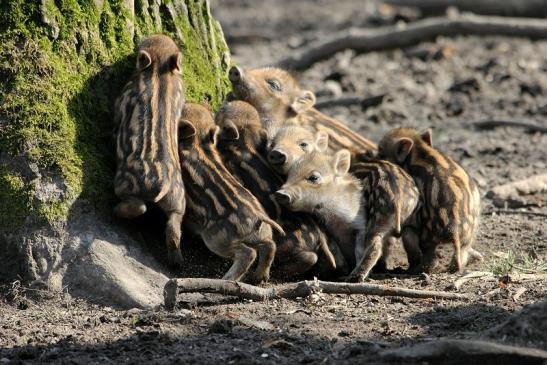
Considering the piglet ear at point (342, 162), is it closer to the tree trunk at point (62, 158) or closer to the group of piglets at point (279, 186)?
the group of piglets at point (279, 186)

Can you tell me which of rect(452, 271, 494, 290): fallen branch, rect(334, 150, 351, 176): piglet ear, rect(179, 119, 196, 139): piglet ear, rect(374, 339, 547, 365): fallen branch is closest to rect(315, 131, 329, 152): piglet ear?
rect(334, 150, 351, 176): piglet ear

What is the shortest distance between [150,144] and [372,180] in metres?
1.48

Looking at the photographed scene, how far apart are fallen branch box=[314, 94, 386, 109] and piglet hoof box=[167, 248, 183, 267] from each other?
532 centimetres

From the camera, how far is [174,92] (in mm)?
6051

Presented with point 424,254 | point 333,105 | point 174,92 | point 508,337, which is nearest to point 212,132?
point 174,92

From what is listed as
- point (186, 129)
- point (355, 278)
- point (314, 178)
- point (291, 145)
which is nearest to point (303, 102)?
point (291, 145)

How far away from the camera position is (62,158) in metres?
5.51

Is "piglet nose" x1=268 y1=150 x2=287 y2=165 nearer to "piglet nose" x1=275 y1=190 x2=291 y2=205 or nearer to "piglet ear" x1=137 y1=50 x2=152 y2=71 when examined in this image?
"piglet nose" x1=275 y1=190 x2=291 y2=205

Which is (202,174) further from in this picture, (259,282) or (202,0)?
(202,0)

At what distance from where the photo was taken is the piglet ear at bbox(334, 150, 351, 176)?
6.45m

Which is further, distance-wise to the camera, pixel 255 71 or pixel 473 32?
pixel 473 32

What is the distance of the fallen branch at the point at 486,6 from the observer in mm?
14672

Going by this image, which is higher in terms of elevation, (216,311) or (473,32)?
(473,32)

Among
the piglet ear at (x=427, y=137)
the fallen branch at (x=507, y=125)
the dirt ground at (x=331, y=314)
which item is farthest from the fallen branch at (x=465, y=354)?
the fallen branch at (x=507, y=125)
